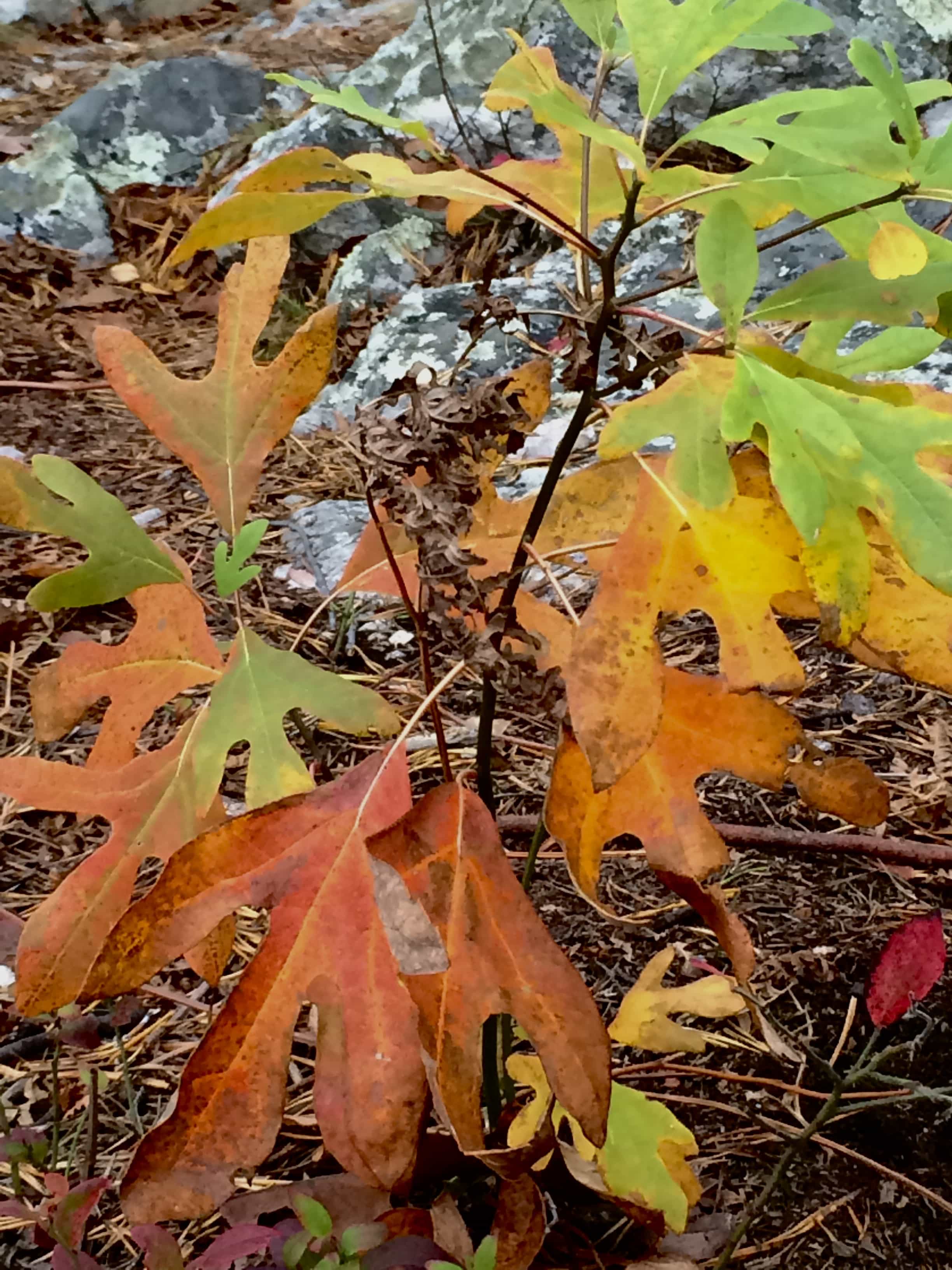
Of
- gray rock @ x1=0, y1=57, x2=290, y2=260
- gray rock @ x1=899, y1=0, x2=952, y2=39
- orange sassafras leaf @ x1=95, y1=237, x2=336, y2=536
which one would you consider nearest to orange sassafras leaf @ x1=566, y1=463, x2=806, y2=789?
orange sassafras leaf @ x1=95, y1=237, x2=336, y2=536

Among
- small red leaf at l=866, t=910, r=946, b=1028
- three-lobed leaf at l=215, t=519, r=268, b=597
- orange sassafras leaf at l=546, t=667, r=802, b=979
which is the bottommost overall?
small red leaf at l=866, t=910, r=946, b=1028

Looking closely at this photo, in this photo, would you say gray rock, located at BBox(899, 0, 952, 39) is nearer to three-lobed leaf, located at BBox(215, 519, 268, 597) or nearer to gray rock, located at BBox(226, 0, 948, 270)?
gray rock, located at BBox(226, 0, 948, 270)

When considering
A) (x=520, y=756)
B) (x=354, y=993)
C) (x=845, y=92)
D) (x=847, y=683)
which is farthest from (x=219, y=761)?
(x=847, y=683)

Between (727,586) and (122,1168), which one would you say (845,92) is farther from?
(122,1168)

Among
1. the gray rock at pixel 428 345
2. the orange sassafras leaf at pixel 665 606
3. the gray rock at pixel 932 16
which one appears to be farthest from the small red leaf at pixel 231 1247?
the gray rock at pixel 932 16

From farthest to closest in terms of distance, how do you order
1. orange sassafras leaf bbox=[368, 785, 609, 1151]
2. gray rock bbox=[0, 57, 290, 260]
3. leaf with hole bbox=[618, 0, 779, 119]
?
1. gray rock bbox=[0, 57, 290, 260]
2. orange sassafras leaf bbox=[368, 785, 609, 1151]
3. leaf with hole bbox=[618, 0, 779, 119]

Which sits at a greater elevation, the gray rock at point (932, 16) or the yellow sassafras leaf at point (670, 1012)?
the gray rock at point (932, 16)

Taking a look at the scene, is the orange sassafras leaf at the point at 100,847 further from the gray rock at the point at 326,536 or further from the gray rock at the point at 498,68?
the gray rock at the point at 498,68

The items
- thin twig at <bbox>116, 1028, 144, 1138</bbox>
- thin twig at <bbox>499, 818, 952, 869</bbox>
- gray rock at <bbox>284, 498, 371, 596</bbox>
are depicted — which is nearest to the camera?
thin twig at <bbox>116, 1028, 144, 1138</bbox>
